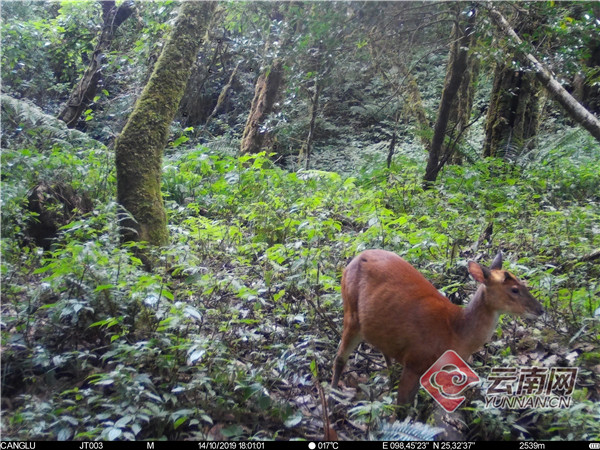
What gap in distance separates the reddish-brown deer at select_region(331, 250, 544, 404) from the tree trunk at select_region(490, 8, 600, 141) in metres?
4.08

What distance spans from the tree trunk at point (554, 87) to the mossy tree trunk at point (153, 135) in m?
3.72

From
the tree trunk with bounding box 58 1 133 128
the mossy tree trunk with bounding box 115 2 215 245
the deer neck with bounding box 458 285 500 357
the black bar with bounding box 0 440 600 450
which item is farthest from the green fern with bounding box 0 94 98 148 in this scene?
the deer neck with bounding box 458 285 500 357

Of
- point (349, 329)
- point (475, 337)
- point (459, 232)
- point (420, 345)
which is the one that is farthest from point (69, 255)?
point (459, 232)

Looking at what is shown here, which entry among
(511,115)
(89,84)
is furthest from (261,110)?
(511,115)

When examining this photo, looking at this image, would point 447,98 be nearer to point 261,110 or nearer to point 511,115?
point 511,115

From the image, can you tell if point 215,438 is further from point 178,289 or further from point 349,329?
point 178,289

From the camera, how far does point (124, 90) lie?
14.5 metres

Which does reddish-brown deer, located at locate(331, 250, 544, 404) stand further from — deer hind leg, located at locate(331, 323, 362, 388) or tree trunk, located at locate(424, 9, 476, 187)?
tree trunk, located at locate(424, 9, 476, 187)

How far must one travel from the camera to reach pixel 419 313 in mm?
3744

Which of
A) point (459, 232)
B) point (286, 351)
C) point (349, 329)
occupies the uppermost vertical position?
point (459, 232)

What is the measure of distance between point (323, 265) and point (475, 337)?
7.01 feet

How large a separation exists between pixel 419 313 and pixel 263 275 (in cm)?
220

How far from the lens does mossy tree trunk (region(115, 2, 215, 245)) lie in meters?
5.88

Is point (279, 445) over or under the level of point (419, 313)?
under
